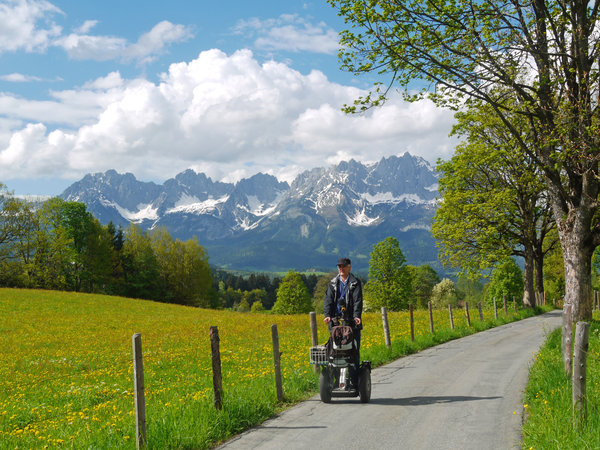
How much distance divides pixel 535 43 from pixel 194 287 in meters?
79.0

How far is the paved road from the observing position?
7.00 metres

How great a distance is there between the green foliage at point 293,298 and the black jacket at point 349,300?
8467 centimetres

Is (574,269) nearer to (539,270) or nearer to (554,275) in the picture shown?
(539,270)

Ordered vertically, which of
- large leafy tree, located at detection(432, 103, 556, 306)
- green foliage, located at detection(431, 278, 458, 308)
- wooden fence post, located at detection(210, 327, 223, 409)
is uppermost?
large leafy tree, located at detection(432, 103, 556, 306)

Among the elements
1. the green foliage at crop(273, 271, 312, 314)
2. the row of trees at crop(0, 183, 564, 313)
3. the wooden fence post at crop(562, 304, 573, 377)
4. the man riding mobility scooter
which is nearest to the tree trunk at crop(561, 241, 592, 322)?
the wooden fence post at crop(562, 304, 573, 377)

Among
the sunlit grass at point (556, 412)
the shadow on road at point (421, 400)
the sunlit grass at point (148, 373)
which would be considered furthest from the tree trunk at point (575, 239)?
the shadow on road at point (421, 400)

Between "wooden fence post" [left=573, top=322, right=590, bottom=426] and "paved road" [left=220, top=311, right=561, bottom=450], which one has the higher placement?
"wooden fence post" [left=573, top=322, right=590, bottom=426]

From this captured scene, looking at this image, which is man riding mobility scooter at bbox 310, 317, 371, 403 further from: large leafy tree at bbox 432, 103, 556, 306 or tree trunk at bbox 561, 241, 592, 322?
large leafy tree at bbox 432, 103, 556, 306

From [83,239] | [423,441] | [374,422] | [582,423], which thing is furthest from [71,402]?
[83,239]

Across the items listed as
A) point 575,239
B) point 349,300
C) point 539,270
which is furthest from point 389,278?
point 349,300

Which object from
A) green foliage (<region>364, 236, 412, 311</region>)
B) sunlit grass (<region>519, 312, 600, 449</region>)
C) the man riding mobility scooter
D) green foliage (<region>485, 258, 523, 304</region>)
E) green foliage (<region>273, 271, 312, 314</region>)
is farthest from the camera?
green foliage (<region>273, 271, 312, 314</region>)

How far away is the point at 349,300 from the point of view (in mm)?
9586

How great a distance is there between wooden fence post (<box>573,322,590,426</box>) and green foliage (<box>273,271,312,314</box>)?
288ft

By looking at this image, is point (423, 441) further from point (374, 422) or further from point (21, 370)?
point (21, 370)
